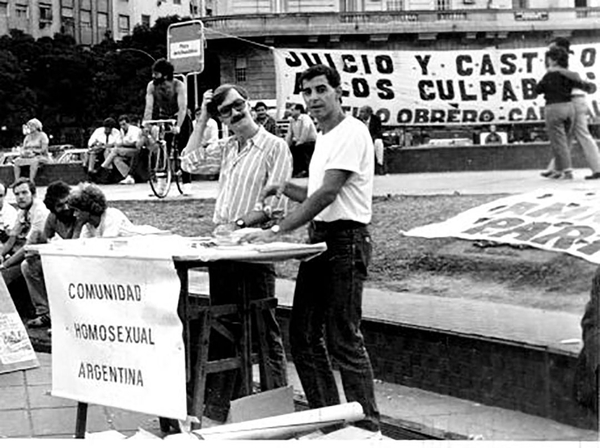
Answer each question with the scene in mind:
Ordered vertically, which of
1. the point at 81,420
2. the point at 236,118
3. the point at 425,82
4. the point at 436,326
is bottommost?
the point at 81,420

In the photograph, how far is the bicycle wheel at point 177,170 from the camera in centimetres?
470

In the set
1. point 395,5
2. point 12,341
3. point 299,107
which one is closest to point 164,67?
point 299,107

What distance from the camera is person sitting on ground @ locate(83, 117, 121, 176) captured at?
181 inches

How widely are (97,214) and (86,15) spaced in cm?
87

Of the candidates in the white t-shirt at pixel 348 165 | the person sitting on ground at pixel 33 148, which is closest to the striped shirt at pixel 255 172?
the white t-shirt at pixel 348 165

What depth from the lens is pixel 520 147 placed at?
13.5 feet

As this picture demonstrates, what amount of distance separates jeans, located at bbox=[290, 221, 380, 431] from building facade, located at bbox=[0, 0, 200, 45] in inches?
44.8

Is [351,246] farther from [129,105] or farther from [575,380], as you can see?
[129,105]

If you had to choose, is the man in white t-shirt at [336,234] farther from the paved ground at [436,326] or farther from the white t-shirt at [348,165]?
the paved ground at [436,326]

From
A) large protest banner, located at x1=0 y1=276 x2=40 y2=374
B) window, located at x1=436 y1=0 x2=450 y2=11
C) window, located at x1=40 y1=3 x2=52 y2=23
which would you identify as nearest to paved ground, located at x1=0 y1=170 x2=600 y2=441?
large protest banner, located at x1=0 y1=276 x2=40 y2=374

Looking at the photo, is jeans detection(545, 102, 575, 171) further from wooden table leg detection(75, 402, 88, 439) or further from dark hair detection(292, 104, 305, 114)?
wooden table leg detection(75, 402, 88, 439)

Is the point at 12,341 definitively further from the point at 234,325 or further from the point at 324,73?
the point at 324,73

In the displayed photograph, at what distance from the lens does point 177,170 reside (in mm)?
4758

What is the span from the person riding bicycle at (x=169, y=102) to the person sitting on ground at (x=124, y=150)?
10 centimetres
